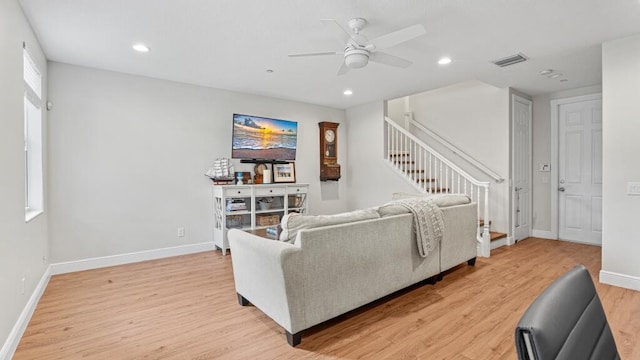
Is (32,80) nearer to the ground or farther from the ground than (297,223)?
farther from the ground

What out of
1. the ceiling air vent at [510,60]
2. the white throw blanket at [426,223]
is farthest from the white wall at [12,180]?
the ceiling air vent at [510,60]

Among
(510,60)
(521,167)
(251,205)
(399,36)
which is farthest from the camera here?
(521,167)

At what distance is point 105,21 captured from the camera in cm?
273

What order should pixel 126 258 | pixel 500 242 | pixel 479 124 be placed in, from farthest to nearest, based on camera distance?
pixel 479 124
pixel 500 242
pixel 126 258

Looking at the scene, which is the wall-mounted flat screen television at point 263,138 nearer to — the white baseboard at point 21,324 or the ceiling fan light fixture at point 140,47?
the ceiling fan light fixture at point 140,47

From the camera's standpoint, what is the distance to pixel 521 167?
5242mm

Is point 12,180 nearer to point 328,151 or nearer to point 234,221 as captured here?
point 234,221

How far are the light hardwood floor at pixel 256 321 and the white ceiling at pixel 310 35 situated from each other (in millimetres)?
2488

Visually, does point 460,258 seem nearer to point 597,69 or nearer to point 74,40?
point 597,69

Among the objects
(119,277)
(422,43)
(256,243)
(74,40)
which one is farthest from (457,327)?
(74,40)

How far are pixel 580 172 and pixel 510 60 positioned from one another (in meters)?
2.63

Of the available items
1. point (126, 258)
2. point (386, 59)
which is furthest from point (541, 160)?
point (126, 258)

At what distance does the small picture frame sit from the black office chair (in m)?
4.86

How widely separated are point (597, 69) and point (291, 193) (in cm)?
458
